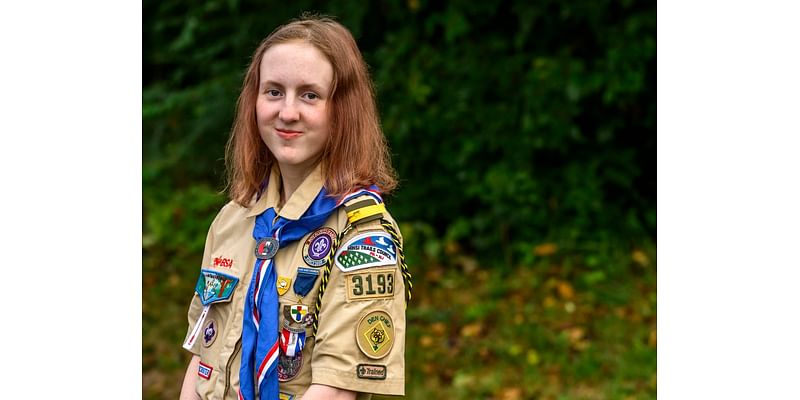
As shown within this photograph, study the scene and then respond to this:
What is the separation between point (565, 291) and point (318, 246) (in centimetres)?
386

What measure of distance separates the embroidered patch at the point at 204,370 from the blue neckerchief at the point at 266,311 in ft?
→ 0.63

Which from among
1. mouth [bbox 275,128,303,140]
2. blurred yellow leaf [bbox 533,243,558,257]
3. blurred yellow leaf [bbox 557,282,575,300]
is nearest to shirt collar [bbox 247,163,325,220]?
mouth [bbox 275,128,303,140]

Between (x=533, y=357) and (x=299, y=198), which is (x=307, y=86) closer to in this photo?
(x=299, y=198)

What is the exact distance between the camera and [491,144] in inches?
243

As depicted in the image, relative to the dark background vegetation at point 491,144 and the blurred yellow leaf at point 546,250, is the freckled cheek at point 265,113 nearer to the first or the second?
the dark background vegetation at point 491,144

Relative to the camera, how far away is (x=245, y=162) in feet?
7.63

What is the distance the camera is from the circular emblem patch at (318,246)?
2.07 meters

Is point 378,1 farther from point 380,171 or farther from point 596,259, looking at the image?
point 380,171

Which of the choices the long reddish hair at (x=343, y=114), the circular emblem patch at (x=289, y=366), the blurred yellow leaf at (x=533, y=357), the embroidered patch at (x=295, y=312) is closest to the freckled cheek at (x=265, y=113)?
the long reddish hair at (x=343, y=114)

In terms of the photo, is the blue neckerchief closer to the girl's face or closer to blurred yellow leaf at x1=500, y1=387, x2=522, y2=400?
the girl's face

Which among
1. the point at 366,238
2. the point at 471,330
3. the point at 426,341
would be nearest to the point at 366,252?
the point at 366,238

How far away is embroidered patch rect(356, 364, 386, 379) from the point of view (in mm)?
2012

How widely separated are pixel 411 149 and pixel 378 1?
3.56 ft

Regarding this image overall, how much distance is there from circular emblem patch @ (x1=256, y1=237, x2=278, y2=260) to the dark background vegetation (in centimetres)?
343
